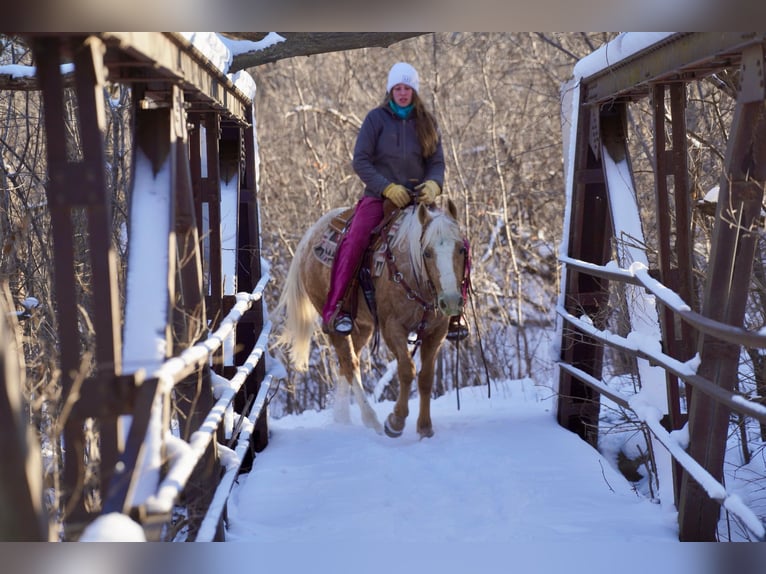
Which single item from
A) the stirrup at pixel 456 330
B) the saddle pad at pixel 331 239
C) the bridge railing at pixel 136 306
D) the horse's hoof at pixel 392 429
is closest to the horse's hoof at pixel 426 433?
the horse's hoof at pixel 392 429

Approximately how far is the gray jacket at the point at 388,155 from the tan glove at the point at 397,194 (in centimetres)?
8

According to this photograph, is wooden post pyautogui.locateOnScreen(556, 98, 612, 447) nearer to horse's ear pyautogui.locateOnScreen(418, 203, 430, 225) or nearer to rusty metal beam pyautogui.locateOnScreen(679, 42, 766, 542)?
horse's ear pyautogui.locateOnScreen(418, 203, 430, 225)

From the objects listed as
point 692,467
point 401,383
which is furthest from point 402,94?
point 692,467

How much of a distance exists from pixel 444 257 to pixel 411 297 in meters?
0.43

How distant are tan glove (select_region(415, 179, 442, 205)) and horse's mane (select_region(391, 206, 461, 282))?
0.19ft

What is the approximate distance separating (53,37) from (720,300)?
6.92 ft

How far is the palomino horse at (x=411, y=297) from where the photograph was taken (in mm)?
4387

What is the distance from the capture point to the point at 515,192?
→ 409 inches

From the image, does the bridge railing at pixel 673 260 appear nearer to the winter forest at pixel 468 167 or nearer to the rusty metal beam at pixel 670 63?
the rusty metal beam at pixel 670 63

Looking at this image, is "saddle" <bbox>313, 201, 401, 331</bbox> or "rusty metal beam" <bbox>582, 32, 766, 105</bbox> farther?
"saddle" <bbox>313, 201, 401, 331</bbox>

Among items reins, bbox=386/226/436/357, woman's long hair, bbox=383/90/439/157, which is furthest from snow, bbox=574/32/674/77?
reins, bbox=386/226/436/357

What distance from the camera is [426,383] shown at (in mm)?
4918

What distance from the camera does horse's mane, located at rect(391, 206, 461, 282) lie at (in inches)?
174

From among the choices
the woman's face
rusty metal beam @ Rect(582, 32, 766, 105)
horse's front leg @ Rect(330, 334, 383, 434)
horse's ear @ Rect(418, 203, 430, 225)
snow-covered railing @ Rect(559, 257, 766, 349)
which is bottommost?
horse's front leg @ Rect(330, 334, 383, 434)
